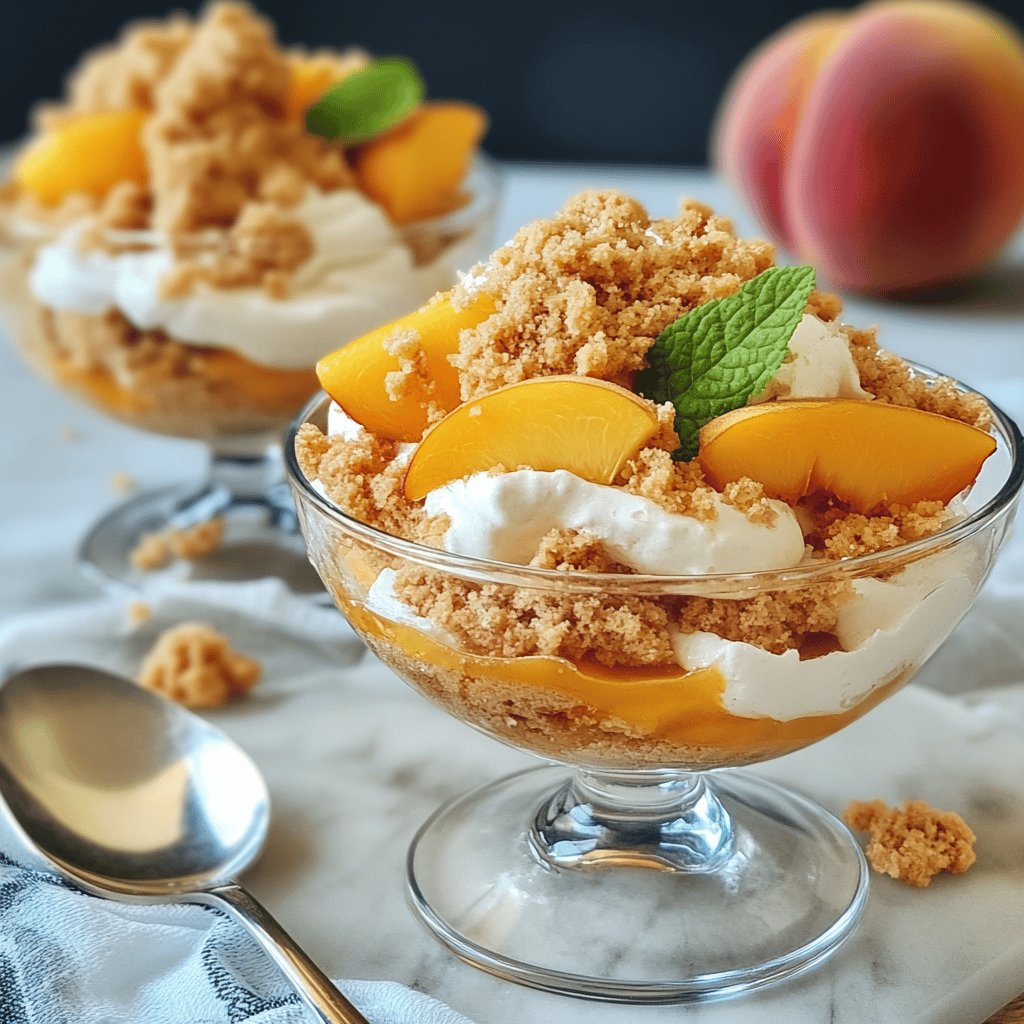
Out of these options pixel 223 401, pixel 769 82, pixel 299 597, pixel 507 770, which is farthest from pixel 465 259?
pixel 769 82

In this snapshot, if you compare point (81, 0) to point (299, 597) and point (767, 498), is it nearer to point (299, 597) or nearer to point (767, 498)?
point (299, 597)

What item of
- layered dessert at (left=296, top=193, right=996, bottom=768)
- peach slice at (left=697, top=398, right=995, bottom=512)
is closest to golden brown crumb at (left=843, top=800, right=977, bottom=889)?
layered dessert at (left=296, top=193, right=996, bottom=768)

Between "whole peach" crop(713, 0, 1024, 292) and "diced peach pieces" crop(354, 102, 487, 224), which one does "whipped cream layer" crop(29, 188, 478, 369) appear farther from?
"whole peach" crop(713, 0, 1024, 292)

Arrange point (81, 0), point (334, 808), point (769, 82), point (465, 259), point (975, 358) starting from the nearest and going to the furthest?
point (334, 808) < point (465, 259) < point (975, 358) < point (769, 82) < point (81, 0)

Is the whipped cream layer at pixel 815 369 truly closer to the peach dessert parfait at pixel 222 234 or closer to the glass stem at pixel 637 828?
the glass stem at pixel 637 828

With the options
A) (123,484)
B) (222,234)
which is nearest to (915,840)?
(222,234)

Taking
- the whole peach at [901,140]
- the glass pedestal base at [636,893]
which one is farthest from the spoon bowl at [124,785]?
the whole peach at [901,140]
